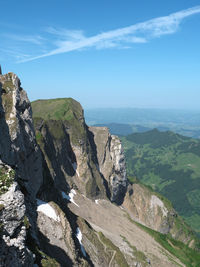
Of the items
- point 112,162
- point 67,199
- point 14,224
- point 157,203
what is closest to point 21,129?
point 14,224

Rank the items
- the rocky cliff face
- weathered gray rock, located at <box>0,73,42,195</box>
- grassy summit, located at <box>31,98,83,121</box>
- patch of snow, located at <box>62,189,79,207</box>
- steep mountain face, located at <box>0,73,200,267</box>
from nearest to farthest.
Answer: steep mountain face, located at <box>0,73,200,267</box>, weathered gray rock, located at <box>0,73,42,195</box>, patch of snow, located at <box>62,189,79,207</box>, grassy summit, located at <box>31,98,83,121</box>, the rocky cliff face

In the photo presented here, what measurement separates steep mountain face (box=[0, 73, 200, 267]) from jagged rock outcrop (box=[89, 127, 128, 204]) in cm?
→ 55

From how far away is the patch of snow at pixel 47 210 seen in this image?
150 ft

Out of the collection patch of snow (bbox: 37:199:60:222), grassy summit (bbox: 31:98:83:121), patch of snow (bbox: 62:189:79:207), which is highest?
grassy summit (bbox: 31:98:83:121)

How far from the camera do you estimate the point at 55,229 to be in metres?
43.1

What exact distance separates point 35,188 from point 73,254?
18.6 meters

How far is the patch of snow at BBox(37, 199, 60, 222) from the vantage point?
45675 millimetres

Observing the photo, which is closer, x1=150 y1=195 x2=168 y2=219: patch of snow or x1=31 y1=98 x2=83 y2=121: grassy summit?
x1=31 y1=98 x2=83 y2=121: grassy summit

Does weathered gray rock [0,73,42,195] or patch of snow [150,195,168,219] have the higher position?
weathered gray rock [0,73,42,195]

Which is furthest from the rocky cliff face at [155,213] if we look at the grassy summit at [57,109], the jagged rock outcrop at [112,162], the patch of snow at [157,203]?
the grassy summit at [57,109]

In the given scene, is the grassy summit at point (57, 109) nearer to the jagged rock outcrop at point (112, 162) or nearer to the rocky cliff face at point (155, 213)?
the jagged rock outcrop at point (112, 162)

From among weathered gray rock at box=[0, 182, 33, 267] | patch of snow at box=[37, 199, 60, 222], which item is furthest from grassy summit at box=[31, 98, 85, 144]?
weathered gray rock at box=[0, 182, 33, 267]

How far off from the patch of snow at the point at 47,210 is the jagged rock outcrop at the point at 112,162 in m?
74.5

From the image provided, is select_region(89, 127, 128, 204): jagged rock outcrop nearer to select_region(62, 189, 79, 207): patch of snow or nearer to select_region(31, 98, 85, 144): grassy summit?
select_region(31, 98, 85, 144): grassy summit
